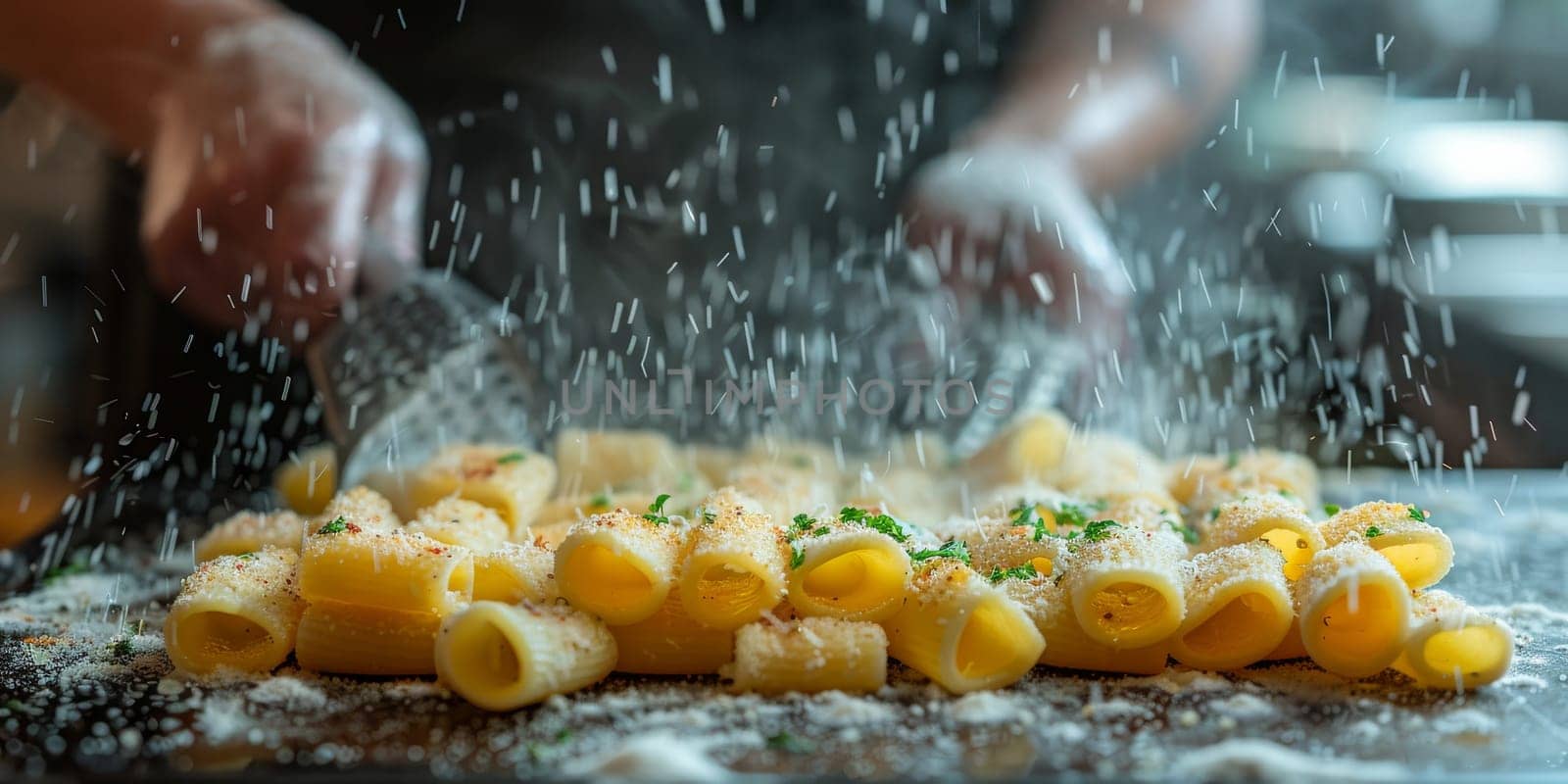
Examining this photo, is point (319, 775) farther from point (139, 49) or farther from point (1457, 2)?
point (1457, 2)

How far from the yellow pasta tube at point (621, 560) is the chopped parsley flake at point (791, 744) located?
0.27 meters

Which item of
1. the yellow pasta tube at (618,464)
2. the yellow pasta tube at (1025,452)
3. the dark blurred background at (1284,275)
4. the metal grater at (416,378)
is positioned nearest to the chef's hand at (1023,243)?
the dark blurred background at (1284,275)

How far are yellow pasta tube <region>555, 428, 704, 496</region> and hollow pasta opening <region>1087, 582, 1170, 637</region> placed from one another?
1.04 m

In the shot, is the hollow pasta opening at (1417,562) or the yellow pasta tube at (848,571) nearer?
the yellow pasta tube at (848,571)

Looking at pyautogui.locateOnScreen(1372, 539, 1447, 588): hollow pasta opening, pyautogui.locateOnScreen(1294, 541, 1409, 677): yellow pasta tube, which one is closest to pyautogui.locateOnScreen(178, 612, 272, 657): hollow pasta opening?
pyautogui.locateOnScreen(1294, 541, 1409, 677): yellow pasta tube

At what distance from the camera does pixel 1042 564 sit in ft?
5.10

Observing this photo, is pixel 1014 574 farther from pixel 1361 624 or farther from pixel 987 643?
pixel 1361 624

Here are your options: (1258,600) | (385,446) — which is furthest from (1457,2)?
(385,446)

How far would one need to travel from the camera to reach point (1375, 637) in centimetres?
136

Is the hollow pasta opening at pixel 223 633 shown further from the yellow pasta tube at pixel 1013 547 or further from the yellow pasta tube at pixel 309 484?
the yellow pasta tube at pixel 1013 547

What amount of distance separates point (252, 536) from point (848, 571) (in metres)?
0.95

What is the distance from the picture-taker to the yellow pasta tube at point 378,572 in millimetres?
1374

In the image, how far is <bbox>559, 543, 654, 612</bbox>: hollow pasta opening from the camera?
54.4 inches

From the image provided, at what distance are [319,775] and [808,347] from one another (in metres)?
2.30
